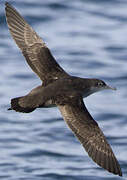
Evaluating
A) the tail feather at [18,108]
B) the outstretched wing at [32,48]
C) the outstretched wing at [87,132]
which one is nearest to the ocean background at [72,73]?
the outstretched wing at [32,48]

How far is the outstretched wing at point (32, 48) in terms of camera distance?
10.7 metres

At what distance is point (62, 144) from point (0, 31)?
4.37m

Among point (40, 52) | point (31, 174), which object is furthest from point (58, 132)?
point (40, 52)

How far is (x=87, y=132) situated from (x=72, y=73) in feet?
16.9

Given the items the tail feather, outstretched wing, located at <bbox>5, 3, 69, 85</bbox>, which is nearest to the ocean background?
outstretched wing, located at <bbox>5, 3, 69, 85</bbox>

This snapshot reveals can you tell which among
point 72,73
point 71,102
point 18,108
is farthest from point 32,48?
point 72,73

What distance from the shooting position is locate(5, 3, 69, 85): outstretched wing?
10.7 m

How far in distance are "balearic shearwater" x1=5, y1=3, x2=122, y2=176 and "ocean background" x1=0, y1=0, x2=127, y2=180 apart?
208cm

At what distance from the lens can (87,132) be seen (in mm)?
9828

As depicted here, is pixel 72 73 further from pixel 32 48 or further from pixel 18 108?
pixel 18 108

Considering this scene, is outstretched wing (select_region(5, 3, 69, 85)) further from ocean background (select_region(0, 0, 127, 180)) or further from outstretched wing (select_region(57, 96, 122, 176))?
ocean background (select_region(0, 0, 127, 180))

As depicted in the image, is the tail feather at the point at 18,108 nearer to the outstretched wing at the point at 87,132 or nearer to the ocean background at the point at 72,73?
the outstretched wing at the point at 87,132

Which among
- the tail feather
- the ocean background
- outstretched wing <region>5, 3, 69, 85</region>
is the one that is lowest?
the ocean background

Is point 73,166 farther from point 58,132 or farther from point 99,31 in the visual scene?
point 99,31
